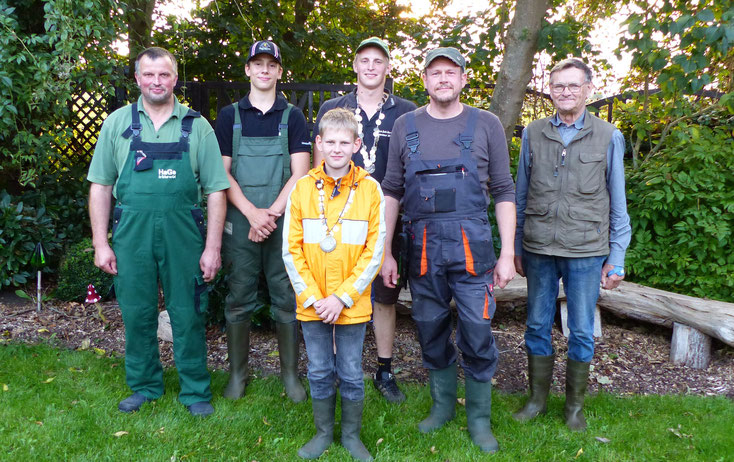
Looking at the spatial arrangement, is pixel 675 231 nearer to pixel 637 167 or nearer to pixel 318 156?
pixel 637 167

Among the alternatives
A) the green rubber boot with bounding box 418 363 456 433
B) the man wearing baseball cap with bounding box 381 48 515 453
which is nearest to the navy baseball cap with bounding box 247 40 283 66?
the man wearing baseball cap with bounding box 381 48 515 453

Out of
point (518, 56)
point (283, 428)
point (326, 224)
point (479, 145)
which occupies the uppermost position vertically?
point (518, 56)

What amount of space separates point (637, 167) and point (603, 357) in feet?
7.81

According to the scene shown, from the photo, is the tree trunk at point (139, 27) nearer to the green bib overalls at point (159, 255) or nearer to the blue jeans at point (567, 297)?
the green bib overalls at point (159, 255)

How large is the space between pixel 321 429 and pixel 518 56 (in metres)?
3.91

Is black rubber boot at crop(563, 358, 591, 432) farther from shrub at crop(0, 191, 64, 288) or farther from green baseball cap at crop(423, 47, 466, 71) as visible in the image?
shrub at crop(0, 191, 64, 288)

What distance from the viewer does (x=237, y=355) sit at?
12.8ft

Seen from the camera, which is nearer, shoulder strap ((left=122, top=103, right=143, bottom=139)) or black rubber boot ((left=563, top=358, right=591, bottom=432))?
shoulder strap ((left=122, top=103, right=143, bottom=139))

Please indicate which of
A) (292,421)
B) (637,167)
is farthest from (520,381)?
(637,167)

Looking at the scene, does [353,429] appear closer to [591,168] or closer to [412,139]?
[412,139]

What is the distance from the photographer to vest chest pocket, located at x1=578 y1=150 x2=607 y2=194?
3217 mm

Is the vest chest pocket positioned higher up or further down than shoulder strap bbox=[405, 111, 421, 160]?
further down

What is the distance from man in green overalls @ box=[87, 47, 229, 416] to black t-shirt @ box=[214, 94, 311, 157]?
0.73ft

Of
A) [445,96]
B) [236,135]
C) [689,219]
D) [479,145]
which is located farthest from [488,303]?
[689,219]
